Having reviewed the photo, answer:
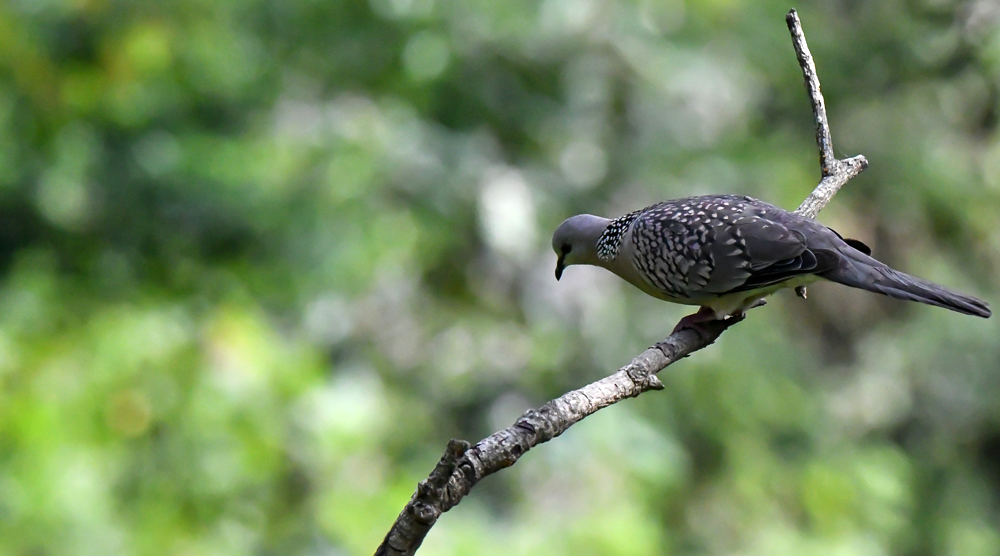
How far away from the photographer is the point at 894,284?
2.72 metres

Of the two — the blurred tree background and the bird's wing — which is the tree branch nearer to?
the bird's wing

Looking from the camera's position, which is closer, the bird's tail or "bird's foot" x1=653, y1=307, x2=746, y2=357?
the bird's tail

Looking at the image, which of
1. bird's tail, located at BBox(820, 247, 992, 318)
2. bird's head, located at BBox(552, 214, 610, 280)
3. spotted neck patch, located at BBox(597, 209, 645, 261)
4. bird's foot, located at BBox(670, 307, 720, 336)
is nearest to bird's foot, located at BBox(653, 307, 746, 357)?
bird's foot, located at BBox(670, 307, 720, 336)

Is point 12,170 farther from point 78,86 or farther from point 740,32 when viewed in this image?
point 740,32

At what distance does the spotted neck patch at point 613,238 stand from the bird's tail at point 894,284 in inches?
30.3

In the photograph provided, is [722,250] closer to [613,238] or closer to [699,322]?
[699,322]

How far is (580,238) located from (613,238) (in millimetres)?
240

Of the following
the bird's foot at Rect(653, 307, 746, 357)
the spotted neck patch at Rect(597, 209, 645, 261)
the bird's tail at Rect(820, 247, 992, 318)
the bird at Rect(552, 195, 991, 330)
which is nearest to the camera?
the bird's tail at Rect(820, 247, 992, 318)

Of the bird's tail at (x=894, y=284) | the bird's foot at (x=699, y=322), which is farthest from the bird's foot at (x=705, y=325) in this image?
the bird's tail at (x=894, y=284)

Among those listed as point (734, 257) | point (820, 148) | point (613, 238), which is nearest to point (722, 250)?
point (734, 257)

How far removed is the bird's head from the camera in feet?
12.0

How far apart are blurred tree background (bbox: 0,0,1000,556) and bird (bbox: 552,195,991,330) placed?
2050mm

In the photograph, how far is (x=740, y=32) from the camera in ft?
21.3

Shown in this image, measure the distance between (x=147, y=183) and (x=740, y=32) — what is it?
152 inches
